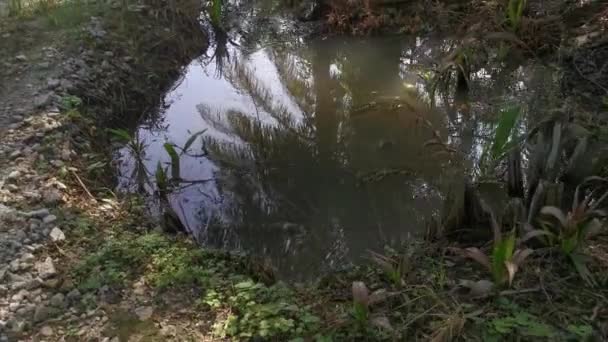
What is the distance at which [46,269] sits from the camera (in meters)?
3.13

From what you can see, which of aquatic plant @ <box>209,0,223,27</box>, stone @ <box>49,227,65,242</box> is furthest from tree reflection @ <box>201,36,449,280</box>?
aquatic plant @ <box>209,0,223,27</box>

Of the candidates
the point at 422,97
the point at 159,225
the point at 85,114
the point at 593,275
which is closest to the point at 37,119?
the point at 85,114

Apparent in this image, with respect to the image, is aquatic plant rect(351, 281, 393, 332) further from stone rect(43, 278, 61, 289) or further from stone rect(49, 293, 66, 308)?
stone rect(43, 278, 61, 289)

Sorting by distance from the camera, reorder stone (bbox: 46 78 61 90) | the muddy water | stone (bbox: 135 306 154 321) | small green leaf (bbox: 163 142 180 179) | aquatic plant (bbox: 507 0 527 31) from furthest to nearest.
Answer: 1. aquatic plant (bbox: 507 0 527 31)
2. stone (bbox: 46 78 61 90)
3. small green leaf (bbox: 163 142 180 179)
4. the muddy water
5. stone (bbox: 135 306 154 321)

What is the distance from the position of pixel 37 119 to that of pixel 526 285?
390 centimetres

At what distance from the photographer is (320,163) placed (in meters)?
4.73

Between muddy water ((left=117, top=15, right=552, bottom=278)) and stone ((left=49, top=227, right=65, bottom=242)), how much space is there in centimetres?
74

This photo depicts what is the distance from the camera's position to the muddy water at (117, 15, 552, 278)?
3949 mm

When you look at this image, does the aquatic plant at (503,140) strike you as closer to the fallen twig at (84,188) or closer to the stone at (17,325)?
the fallen twig at (84,188)

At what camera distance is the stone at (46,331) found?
2.74 metres

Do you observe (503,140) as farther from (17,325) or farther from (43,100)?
(43,100)

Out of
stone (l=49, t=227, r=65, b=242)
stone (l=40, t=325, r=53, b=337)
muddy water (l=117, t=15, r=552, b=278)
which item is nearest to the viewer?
stone (l=40, t=325, r=53, b=337)

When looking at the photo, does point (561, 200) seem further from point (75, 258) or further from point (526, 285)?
point (75, 258)

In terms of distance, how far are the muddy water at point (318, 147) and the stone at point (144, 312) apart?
97 centimetres
